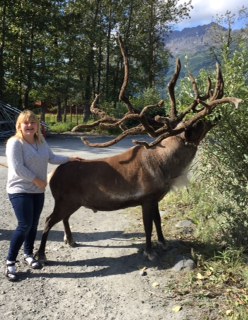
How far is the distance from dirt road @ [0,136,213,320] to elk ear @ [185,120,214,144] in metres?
1.59

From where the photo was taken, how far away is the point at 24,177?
17.2ft

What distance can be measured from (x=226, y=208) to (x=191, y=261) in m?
0.86

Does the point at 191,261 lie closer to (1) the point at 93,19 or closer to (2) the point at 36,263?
(2) the point at 36,263

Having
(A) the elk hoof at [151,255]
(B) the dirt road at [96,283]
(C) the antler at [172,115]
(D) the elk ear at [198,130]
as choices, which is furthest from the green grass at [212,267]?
(C) the antler at [172,115]

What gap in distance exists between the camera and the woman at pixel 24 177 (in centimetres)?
525

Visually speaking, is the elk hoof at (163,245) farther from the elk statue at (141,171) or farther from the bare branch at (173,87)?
the bare branch at (173,87)

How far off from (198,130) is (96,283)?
2257mm

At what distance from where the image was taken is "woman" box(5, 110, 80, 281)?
5254 millimetres

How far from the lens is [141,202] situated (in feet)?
18.6

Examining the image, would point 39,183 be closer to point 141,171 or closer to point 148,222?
point 141,171

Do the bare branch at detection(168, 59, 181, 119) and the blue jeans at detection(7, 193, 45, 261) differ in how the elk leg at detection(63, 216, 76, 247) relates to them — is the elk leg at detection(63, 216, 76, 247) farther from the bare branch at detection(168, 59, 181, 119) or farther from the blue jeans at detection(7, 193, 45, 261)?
the bare branch at detection(168, 59, 181, 119)

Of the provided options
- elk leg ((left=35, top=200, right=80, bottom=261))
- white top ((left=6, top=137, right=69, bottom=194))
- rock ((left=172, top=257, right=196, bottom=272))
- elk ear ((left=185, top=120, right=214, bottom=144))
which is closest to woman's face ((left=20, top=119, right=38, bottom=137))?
white top ((left=6, top=137, right=69, bottom=194))

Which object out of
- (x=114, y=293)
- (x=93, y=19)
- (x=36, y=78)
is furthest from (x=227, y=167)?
(x=93, y=19)

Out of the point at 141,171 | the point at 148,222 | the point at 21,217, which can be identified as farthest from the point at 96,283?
the point at 141,171
